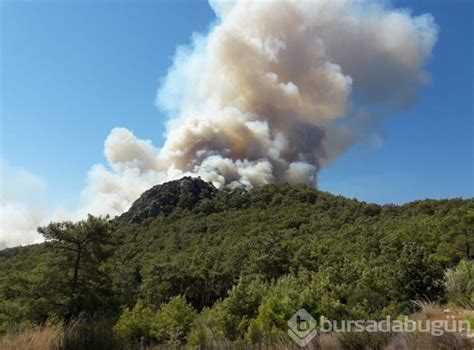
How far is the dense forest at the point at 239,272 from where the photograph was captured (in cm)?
1398

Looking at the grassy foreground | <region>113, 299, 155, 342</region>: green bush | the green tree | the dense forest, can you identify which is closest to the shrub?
the dense forest

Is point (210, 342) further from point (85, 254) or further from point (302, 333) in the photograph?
point (85, 254)

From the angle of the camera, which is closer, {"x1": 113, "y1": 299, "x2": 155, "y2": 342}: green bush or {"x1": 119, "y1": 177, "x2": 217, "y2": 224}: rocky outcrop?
{"x1": 113, "y1": 299, "x2": 155, "y2": 342}: green bush

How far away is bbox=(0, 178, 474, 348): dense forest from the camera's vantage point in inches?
550

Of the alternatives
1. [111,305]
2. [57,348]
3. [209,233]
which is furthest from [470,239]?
[209,233]

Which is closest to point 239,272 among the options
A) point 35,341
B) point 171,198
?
point 35,341

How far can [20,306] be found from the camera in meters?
29.0

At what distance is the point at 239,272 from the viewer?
51.7 meters

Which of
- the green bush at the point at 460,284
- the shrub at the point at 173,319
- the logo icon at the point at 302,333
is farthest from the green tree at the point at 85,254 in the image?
the logo icon at the point at 302,333

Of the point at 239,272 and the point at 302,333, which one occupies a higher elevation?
the point at 239,272

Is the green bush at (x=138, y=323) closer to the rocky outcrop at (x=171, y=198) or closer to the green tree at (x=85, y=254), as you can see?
the green tree at (x=85, y=254)

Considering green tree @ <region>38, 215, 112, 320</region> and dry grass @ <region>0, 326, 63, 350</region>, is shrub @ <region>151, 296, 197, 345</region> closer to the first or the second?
green tree @ <region>38, 215, 112, 320</region>

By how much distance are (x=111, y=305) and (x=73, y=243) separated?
558 centimetres

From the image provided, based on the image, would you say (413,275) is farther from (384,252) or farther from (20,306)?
(20,306)
